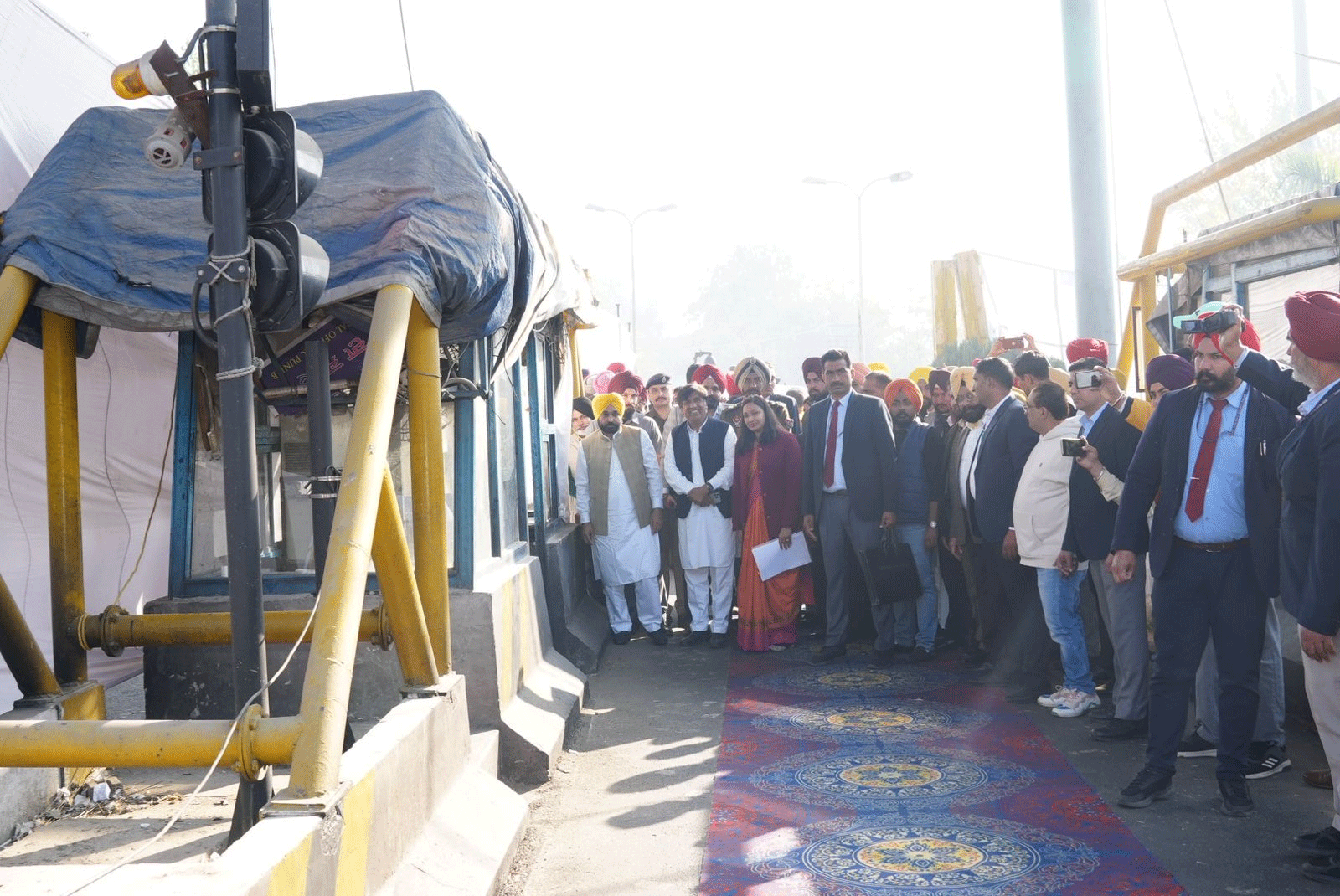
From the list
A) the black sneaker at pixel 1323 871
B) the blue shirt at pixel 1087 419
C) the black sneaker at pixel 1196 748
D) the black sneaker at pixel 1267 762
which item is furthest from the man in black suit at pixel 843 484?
the black sneaker at pixel 1323 871

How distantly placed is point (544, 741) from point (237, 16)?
4.08m

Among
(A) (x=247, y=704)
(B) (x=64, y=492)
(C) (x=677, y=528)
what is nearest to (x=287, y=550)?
(B) (x=64, y=492)

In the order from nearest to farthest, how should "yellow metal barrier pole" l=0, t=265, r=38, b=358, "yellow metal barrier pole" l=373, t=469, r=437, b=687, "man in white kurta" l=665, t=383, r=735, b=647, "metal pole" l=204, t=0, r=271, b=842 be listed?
"metal pole" l=204, t=0, r=271, b=842
"yellow metal barrier pole" l=373, t=469, r=437, b=687
"yellow metal barrier pole" l=0, t=265, r=38, b=358
"man in white kurta" l=665, t=383, r=735, b=647

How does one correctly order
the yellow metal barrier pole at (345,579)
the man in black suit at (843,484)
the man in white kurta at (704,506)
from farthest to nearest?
the man in white kurta at (704,506)
the man in black suit at (843,484)
the yellow metal barrier pole at (345,579)

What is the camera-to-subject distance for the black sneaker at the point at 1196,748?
21.3 feet

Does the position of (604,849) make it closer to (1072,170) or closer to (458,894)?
(458,894)

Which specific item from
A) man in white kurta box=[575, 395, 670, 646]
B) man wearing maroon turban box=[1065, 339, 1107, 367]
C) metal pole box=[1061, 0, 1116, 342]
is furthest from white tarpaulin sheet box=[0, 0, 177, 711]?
metal pole box=[1061, 0, 1116, 342]

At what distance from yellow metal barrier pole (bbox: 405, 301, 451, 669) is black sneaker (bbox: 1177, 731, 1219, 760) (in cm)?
386

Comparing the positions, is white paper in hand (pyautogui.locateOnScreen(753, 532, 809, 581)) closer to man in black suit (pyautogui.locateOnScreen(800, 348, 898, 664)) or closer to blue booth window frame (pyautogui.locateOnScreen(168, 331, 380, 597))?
man in black suit (pyautogui.locateOnScreen(800, 348, 898, 664))

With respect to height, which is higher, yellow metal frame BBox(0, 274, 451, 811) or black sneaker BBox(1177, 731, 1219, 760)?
yellow metal frame BBox(0, 274, 451, 811)

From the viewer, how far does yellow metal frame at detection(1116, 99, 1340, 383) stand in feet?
23.5

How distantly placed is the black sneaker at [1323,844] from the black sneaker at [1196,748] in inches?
61.3

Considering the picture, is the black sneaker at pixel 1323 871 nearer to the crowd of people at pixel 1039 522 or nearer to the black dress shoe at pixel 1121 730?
the crowd of people at pixel 1039 522

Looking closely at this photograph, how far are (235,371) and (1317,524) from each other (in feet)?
13.0
